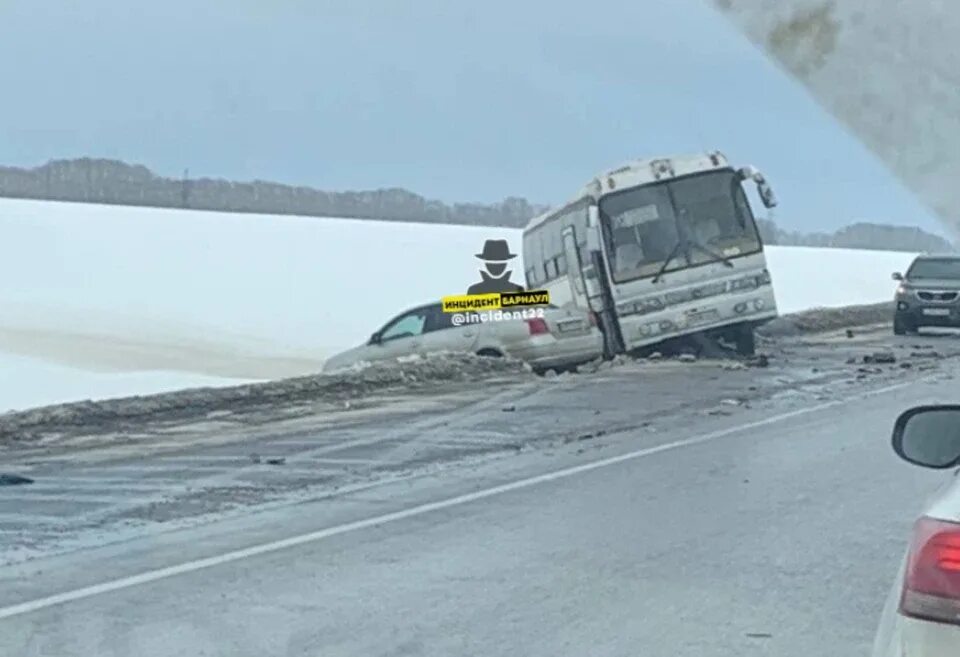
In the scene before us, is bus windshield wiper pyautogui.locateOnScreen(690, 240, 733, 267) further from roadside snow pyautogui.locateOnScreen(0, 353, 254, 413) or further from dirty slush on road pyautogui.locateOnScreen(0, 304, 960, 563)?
roadside snow pyautogui.locateOnScreen(0, 353, 254, 413)

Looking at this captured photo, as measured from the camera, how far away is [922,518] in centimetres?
283

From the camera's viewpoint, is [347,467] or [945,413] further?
[347,467]

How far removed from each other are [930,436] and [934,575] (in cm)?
91

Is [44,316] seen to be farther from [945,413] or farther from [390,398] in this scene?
[945,413]

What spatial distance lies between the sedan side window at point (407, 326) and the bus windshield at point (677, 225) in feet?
9.73

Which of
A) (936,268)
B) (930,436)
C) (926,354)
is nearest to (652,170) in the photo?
(926,354)

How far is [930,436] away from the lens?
3.55 meters

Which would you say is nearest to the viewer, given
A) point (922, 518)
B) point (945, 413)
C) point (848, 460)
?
point (922, 518)

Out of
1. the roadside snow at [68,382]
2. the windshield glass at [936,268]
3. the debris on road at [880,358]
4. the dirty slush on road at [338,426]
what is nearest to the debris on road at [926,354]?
the debris on road at [880,358]

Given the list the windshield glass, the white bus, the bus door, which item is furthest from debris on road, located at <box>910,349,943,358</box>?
the windshield glass

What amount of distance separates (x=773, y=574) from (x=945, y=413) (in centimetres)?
470

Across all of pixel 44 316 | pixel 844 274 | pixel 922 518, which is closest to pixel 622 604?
pixel 922 518

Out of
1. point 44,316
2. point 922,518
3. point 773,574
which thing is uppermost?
point 44,316

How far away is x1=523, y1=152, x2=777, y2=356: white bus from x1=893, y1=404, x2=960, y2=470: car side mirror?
19261 millimetres
